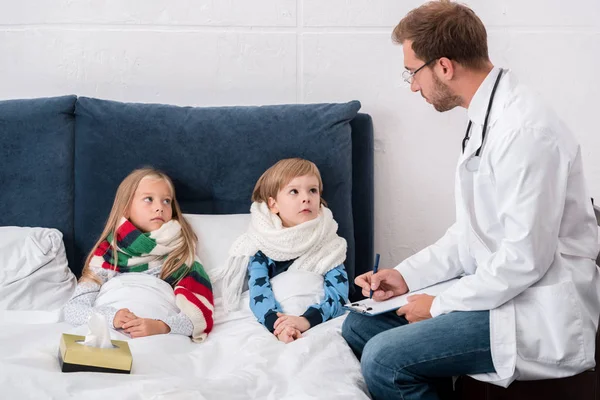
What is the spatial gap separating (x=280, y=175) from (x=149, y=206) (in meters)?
0.41

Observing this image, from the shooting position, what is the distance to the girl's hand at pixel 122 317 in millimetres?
2178

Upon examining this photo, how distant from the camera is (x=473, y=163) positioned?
195 cm

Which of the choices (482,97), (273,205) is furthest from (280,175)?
(482,97)

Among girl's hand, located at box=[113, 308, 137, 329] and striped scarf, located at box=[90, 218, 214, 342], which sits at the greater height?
striped scarf, located at box=[90, 218, 214, 342]

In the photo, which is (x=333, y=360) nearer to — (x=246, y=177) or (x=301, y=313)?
(x=301, y=313)

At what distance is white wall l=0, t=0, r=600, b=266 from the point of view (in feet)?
9.08

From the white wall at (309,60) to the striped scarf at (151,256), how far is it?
0.61 metres

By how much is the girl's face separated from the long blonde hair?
0.02 metres

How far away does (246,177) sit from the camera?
8.50 feet

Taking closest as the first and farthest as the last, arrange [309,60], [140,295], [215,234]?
[140,295] < [215,234] < [309,60]

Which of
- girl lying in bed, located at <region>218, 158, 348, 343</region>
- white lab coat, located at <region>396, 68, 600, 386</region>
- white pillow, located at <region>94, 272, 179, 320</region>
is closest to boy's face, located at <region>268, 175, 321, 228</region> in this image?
girl lying in bed, located at <region>218, 158, 348, 343</region>

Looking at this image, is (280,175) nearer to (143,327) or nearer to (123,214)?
(123,214)

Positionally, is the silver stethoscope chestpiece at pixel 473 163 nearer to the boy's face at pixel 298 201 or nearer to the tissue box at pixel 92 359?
the boy's face at pixel 298 201

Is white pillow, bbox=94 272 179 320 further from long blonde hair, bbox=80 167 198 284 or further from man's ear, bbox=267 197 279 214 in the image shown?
man's ear, bbox=267 197 279 214
